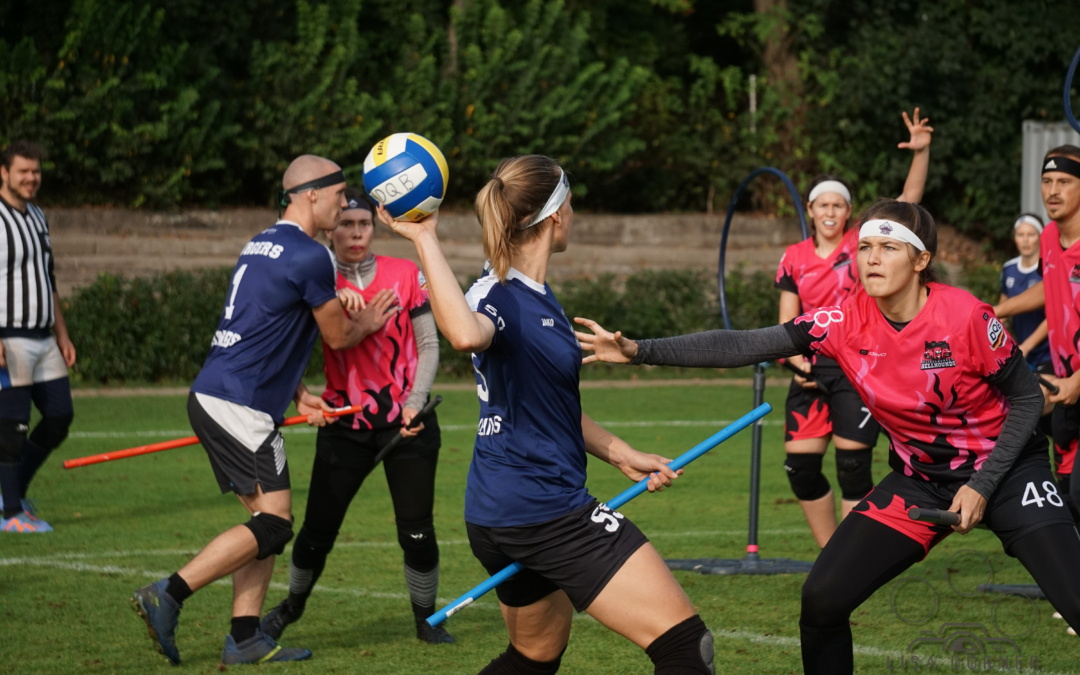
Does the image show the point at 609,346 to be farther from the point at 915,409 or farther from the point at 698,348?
the point at 915,409

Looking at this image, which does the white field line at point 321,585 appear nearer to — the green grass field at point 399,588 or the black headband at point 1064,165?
the green grass field at point 399,588

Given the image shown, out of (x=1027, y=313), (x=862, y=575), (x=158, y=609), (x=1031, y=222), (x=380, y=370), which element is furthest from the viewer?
(x=1031, y=222)

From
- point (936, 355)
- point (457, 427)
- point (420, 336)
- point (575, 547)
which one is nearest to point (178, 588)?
point (420, 336)

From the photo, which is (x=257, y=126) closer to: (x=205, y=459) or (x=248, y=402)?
(x=205, y=459)

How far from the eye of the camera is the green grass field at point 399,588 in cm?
588

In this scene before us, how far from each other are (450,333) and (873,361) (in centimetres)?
180

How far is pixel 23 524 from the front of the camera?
8.54 meters

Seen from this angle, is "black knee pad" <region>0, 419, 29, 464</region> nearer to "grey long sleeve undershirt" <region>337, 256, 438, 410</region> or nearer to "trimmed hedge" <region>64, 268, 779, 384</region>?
"grey long sleeve undershirt" <region>337, 256, 438, 410</region>

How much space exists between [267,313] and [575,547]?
7.64 feet

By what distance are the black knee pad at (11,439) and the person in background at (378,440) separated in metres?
3.15

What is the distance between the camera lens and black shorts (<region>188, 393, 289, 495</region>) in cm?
560

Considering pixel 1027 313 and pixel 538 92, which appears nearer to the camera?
pixel 1027 313

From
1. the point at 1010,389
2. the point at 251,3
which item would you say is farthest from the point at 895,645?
the point at 251,3

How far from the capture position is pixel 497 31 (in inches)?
945
